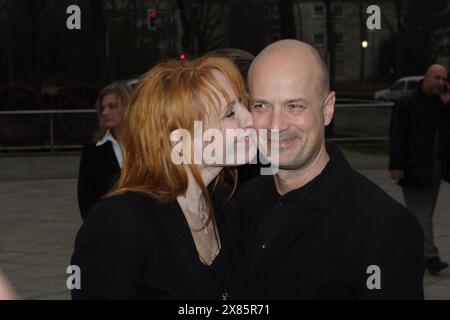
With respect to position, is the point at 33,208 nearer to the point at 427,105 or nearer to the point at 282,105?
the point at 427,105

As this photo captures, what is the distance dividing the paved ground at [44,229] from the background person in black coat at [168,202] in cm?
470

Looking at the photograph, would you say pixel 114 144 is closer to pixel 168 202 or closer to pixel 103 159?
pixel 103 159

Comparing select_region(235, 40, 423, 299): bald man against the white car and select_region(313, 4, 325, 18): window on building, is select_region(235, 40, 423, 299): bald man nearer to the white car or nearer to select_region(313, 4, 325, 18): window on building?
the white car

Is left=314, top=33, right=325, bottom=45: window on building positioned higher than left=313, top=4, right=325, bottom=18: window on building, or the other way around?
left=313, top=4, right=325, bottom=18: window on building

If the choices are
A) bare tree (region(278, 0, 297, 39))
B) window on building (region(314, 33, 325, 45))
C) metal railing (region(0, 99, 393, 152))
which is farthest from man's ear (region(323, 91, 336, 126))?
window on building (region(314, 33, 325, 45))

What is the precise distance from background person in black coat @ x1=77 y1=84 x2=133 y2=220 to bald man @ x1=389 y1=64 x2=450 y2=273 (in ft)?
10.1

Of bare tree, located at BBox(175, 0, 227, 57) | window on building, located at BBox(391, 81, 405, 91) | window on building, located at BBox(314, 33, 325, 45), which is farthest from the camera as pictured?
window on building, located at BBox(314, 33, 325, 45)

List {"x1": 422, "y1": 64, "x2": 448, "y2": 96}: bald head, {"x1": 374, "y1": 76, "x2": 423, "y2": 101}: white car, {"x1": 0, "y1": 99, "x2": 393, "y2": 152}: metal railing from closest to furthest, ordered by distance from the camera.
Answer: {"x1": 422, "y1": 64, "x2": 448, "y2": 96}: bald head, {"x1": 0, "y1": 99, "x2": 393, "y2": 152}: metal railing, {"x1": 374, "y1": 76, "x2": 423, "y2": 101}: white car

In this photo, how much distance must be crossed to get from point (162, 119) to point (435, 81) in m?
6.00

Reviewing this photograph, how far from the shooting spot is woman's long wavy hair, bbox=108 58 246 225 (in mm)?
3000

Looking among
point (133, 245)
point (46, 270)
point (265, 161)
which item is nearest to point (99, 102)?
point (46, 270)

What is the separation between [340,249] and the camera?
2852mm

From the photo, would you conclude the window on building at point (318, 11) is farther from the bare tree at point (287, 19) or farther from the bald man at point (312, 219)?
the bald man at point (312, 219)
